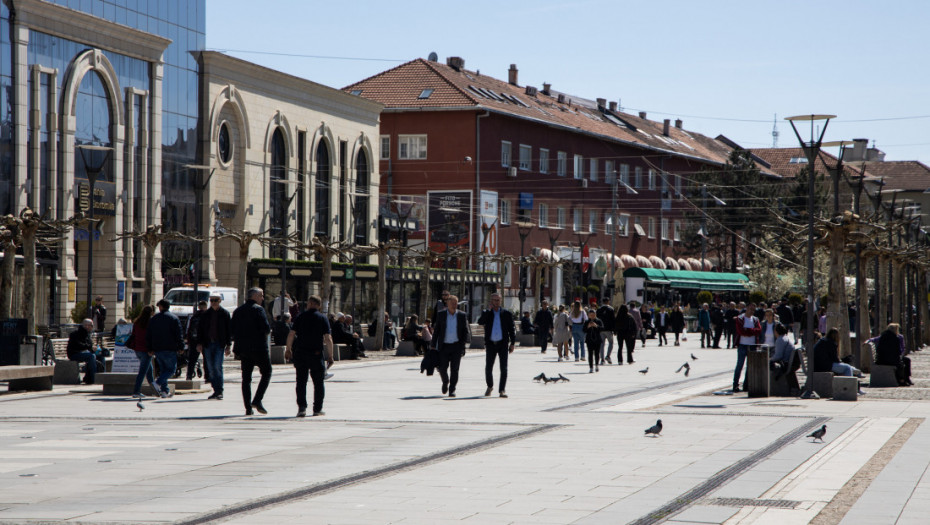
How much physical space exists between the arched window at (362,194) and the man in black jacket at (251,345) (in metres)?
48.4

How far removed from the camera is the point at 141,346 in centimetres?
1961

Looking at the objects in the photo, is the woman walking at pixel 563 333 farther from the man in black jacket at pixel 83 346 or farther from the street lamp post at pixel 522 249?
the street lamp post at pixel 522 249

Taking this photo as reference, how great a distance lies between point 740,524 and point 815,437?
Result: 5304 mm

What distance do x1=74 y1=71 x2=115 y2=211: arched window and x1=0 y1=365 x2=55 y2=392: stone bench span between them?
26276 mm

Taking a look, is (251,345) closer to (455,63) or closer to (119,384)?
(119,384)

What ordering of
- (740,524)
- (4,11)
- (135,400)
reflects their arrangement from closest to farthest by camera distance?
1. (740,524)
2. (135,400)
3. (4,11)

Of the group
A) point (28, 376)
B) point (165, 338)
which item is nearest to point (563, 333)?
point (165, 338)

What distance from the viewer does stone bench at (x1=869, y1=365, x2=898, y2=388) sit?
23722mm

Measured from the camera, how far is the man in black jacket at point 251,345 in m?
16.6

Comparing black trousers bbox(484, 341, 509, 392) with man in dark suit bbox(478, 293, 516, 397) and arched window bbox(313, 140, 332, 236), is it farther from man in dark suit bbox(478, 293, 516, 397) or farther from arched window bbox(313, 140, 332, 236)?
arched window bbox(313, 140, 332, 236)

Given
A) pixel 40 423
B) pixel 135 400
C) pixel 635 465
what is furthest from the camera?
pixel 135 400

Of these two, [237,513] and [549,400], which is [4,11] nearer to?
[549,400]

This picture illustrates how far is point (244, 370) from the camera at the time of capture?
1656 centimetres

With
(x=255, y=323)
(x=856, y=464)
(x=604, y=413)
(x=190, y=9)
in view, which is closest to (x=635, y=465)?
(x=856, y=464)
